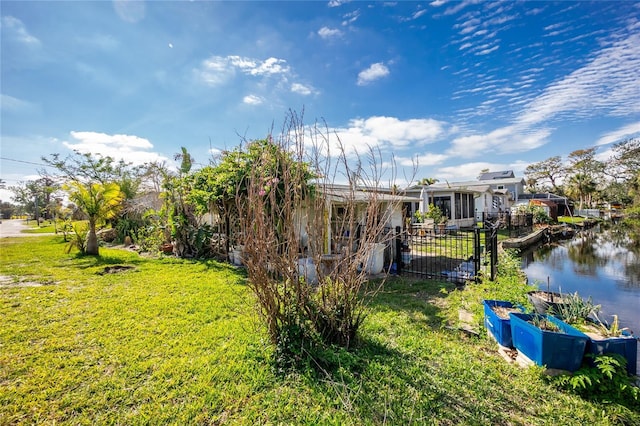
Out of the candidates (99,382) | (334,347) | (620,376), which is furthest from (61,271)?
(620,376)

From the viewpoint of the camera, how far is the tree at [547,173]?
4153 cm

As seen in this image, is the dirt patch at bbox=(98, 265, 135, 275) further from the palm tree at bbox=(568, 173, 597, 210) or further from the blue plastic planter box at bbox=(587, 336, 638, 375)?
the palm tree at bbox=(568, 173, 597, 210)

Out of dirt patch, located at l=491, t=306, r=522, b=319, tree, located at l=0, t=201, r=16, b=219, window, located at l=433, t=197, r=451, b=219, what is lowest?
dirt patch, located at l=491, t=306, r=522, b=319

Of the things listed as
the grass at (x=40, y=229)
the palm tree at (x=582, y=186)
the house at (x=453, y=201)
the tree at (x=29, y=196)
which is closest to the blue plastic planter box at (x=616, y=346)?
the house at (x=453, y=201)

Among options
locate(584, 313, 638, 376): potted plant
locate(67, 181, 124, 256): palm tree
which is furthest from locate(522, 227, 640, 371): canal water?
locate(67, 181, 124, 256): palm tree

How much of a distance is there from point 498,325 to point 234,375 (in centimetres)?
340

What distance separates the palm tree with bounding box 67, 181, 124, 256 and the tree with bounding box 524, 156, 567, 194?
2159 inches

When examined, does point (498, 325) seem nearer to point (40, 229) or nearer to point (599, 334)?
point (599, 334)

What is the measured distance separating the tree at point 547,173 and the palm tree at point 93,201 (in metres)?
54.8

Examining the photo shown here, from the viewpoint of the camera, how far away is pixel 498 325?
3570 millimetres

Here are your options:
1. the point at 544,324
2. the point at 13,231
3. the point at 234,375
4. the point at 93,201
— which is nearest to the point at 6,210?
the point at 13,231

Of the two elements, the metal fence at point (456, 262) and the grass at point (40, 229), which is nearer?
the metal fence at point (456, 262)

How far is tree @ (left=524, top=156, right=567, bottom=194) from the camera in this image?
41531 millimetres

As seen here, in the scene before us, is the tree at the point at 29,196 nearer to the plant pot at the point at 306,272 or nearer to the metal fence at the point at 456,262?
the metal fence at the point at 456,262
